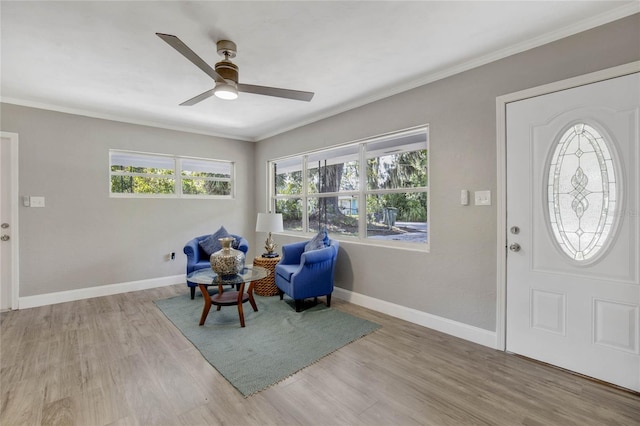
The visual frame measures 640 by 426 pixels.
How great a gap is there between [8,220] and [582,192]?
5.94m

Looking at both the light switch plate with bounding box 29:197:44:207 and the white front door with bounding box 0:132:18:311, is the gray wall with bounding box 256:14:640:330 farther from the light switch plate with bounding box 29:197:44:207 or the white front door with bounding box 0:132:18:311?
the white front door with bounding box 0:132:18:311

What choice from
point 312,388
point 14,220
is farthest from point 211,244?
point 312,388

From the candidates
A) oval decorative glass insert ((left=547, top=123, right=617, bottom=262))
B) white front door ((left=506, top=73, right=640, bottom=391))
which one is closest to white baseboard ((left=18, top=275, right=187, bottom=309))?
white front door ((left=506, top=73, right=640, bottom=391))

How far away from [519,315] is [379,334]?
1212mm

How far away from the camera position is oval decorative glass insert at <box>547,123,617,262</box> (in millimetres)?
2062

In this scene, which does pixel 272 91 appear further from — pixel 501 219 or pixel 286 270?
pixel 501 219

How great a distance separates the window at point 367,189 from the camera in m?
3.29

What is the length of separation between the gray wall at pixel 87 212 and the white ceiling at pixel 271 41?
21.0 inches

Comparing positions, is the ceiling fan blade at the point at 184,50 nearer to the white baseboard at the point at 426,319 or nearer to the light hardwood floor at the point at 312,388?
the light hardwood floor at the point at 312,388

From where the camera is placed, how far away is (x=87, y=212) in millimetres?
4062

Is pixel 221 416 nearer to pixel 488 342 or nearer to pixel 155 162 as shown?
pixel 488 342

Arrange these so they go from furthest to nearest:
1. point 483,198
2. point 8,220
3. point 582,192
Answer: point 8,220
point 483,198
point 582,192

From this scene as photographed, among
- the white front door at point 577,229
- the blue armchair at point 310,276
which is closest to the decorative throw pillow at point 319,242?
the blue armchair at point 310,276

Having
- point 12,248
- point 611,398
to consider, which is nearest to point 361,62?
point 611,398
